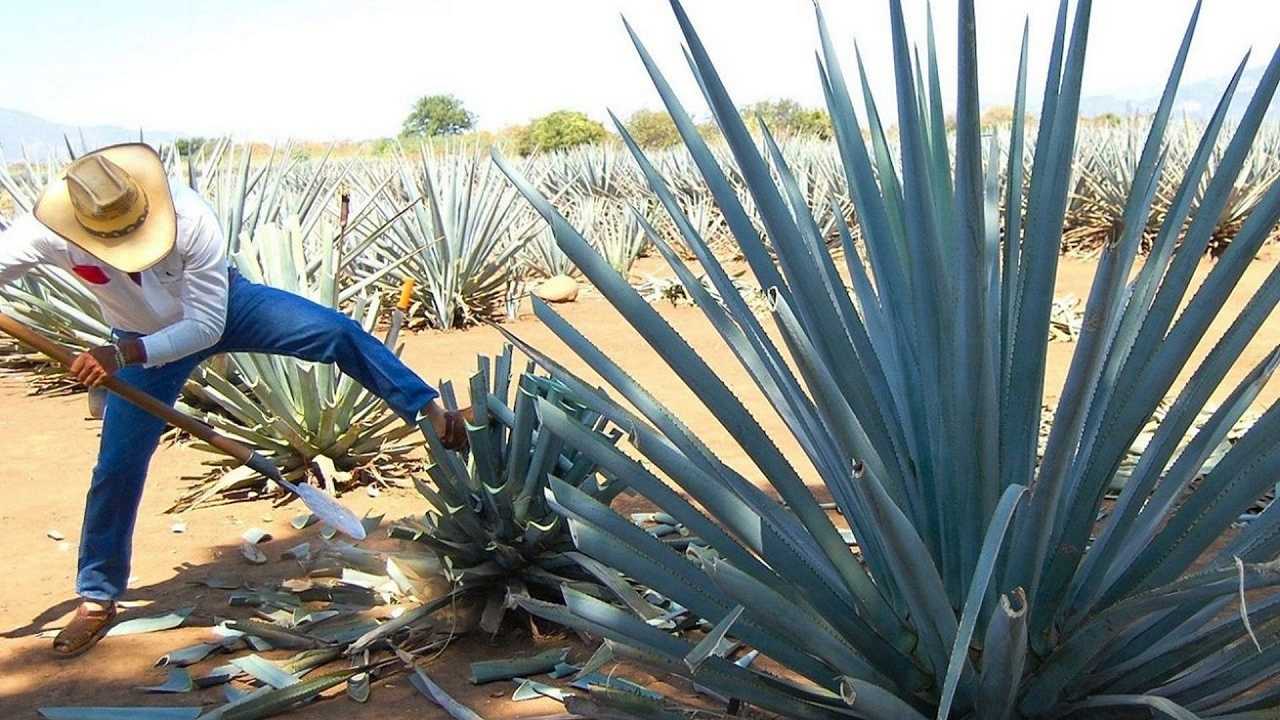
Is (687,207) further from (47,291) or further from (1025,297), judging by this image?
(1025,297)

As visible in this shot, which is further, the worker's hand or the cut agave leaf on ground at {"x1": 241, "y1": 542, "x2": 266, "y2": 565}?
the cut agave leaf on ground at {"x1": 241, "y1": 542, "x2": 266, "y2": 565}

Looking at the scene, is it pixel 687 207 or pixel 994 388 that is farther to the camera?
pixel 687 207

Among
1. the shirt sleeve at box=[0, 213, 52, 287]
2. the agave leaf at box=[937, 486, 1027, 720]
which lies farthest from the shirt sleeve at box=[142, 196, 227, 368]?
the agave leaf at box=[937, 486, 1027, 720]

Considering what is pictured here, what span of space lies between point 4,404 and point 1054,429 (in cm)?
623

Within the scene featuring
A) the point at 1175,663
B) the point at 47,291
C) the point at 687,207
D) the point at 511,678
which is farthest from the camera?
the point at 687,207

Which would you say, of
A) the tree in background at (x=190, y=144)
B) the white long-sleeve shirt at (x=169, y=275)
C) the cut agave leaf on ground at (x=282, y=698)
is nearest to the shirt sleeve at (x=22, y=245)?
the white long-sleeve shirt at (x=169, y=275)

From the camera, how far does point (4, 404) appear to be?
629 centimetres

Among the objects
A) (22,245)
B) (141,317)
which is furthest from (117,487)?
(22,245)

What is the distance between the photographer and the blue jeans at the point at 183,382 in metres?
3.20

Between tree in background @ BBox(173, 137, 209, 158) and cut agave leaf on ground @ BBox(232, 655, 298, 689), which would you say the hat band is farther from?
tree in background @ BBox(173, 137, 209, 158)

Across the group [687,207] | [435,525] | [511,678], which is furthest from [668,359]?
[687,207]

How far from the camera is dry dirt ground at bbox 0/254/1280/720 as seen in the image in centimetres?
281

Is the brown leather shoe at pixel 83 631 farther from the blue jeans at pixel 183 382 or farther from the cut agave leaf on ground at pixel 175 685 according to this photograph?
the cut agave leaf on ground at pixel 175 685

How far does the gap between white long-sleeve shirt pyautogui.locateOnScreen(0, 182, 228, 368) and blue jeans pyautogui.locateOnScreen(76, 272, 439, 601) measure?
15cm
